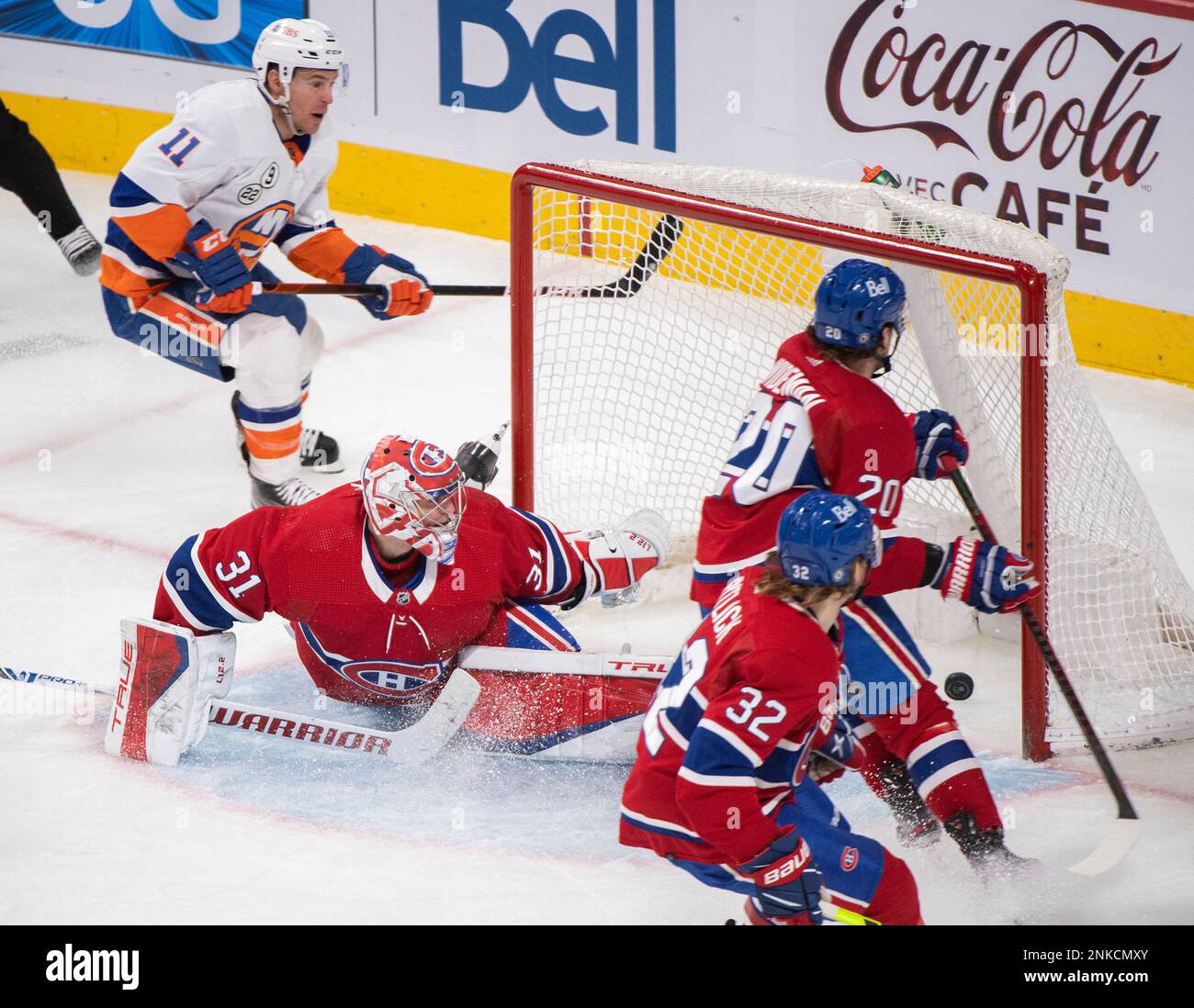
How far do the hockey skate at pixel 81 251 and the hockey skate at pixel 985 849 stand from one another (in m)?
3.86

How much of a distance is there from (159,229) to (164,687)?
1.41 m

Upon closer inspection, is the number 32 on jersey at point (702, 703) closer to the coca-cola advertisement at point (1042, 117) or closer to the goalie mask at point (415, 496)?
the goalie mask at point (415, 496)

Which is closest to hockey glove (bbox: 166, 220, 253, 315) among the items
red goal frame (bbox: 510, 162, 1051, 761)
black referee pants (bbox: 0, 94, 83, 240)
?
red goal frame (bbox: 510, 162, 1051, 761)

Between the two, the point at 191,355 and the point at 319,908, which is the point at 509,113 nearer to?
the point at 191,355

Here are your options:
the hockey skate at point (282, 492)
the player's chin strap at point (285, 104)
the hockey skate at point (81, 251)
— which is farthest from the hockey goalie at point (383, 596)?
the hockey skate at point (81, 251)

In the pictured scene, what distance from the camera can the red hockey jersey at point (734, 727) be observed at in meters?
2.37

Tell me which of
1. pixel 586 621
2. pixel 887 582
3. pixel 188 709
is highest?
pixel 887 582

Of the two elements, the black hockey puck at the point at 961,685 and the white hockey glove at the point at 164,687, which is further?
the black hockey puck at the point at 961,685

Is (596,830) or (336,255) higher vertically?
(336,255)

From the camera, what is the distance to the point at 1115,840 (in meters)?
2.87

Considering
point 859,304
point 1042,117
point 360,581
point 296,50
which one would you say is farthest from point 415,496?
point 1042,117

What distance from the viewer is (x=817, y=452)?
2969mm

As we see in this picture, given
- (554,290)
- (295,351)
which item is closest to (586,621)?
(554,290)

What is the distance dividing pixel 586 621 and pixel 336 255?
4.12 feet
